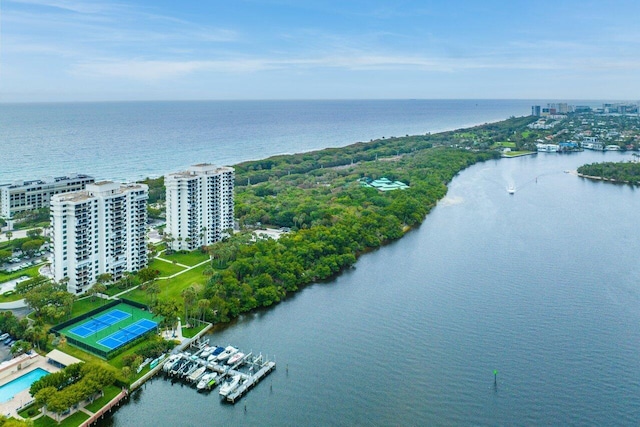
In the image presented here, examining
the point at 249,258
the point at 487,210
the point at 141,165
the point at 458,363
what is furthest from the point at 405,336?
the point at 141,165

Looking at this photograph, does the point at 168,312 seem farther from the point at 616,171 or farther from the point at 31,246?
the point at 616,171

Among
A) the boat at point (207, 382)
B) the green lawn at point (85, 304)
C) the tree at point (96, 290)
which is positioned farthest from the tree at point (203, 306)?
the tree at point (96, 290)

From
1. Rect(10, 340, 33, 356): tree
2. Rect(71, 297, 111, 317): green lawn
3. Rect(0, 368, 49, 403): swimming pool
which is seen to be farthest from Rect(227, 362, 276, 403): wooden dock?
Rect(71, 297, 111, 317): green lawn

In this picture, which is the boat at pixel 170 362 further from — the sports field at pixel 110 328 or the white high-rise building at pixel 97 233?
the white high-rise building at pixel 97 233

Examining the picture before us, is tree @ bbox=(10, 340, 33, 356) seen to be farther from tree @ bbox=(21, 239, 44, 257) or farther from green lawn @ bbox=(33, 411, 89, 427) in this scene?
tree @ bbox=(21, 239, 44, 257)

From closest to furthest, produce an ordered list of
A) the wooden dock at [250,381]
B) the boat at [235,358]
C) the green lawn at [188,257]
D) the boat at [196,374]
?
the wooden dock at [250,381] → the boat at [196,374] → the boat at [235,358] → the green lawn at [188,257]

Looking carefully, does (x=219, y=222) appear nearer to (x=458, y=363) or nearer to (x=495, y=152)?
(x=458, y=363)

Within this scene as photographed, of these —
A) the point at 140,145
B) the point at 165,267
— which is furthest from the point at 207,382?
the point at 140,145
